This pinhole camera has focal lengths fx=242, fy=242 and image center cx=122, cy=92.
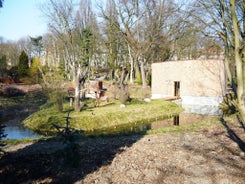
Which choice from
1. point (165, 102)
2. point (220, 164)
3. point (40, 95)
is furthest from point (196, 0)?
point (40, 95)

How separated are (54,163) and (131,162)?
181cm

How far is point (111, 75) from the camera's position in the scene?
3509 centimetres

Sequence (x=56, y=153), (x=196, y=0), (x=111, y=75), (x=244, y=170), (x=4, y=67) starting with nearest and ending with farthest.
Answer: (x=244, y=170) → (x=56, y=153) → (x=196, y=0) → (x=4, y=67) → (x=111, y=75)

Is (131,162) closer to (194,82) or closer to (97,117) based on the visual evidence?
(97,117)

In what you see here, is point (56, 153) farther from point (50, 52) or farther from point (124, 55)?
point (50, 52)

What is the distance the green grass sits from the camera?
1318 cm

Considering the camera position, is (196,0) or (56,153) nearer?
(56,153)

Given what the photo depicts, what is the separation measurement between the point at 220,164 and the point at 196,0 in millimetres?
4493

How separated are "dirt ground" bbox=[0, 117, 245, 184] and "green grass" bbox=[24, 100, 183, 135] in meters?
5.49

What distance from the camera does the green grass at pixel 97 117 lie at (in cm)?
1318

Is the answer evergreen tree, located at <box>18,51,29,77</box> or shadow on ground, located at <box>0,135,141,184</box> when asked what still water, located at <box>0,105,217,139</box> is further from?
evergreen tree, located at <box>18,51,29,77</box>

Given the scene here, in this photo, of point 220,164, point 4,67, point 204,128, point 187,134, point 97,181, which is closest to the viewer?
point 97,181

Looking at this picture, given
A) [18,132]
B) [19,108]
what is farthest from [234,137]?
[19,108]

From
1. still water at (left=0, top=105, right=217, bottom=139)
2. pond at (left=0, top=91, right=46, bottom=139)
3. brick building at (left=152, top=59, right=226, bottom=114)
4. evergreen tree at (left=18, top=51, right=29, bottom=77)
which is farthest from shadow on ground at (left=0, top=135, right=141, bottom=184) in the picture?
evergreen tree at (left=18, top=51, right=29, bottom=77)
